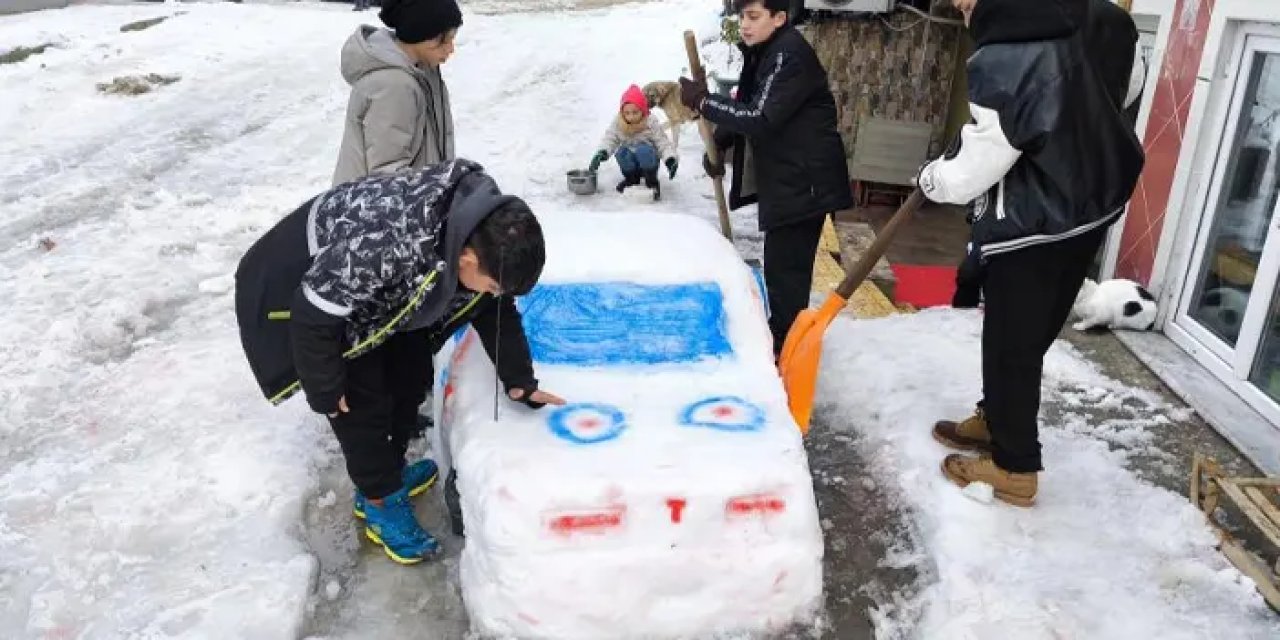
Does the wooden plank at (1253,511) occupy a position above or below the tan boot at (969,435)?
above

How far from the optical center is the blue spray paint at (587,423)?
8.52 feet

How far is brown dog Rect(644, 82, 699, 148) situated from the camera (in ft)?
26.6

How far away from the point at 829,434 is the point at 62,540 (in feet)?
9.16

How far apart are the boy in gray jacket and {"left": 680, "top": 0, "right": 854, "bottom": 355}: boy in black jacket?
1.20 metres

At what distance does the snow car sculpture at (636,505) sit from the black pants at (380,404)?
0.56ft

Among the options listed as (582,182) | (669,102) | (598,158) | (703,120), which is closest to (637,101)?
(598,158)

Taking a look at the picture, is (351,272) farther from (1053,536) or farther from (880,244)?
(1053,536)

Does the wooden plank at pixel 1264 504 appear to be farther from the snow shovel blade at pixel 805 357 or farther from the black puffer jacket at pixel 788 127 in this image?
the black puffer jacket at pixel 788 127

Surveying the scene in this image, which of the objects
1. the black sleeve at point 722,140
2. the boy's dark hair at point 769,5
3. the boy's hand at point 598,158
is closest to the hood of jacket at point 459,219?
the boy's dark hair at point 769,5

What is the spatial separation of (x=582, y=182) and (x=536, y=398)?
13.9 ft

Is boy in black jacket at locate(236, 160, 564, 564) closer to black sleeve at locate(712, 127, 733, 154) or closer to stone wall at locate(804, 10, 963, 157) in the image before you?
black sleeve at locate(712, 127, 733, 154)

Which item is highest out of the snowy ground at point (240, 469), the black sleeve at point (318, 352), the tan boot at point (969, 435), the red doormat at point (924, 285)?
the black sleeve at point (318, 352)

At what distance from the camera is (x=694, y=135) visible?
28.8 feet

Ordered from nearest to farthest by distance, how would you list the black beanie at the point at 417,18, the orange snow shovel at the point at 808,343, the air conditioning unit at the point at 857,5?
the black beanie at the point at 417,18, the orange snow shovel at the point at 808,343, the air conditioning unit at the point at 857,5
